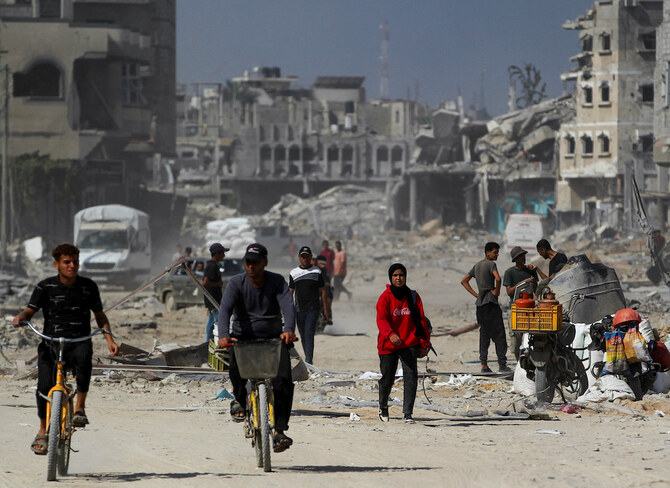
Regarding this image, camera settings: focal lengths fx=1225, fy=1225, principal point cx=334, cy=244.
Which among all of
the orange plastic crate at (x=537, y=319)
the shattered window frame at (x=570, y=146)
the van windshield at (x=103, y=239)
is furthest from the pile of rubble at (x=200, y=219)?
the orange plastic crate at (x=537, y=319)

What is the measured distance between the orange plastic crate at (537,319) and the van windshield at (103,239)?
32.7 m

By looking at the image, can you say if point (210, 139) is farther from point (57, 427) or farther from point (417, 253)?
point (57, 427)

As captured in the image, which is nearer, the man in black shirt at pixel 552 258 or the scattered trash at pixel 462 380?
the man in black shirt at pixel 552 258

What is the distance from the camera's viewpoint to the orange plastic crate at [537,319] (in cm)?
1169

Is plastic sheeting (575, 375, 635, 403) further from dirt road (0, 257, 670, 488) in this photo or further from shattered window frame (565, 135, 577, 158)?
shattered window frame (565, 135, 577, 158)

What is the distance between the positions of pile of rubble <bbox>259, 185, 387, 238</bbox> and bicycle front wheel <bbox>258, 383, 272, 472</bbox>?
75951mm

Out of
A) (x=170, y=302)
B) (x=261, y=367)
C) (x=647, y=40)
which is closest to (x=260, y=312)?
(x=261, y=367)

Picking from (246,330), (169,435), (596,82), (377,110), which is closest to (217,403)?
(169,435)

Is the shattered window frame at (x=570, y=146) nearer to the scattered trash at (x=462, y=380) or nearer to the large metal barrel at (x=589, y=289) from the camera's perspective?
the scattered trash at (x=462, y=380)

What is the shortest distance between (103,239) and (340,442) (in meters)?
34.6

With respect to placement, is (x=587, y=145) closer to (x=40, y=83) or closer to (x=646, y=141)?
(x=646, y=141)

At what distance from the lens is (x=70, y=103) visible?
6544 cm

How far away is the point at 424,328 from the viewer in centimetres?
1099

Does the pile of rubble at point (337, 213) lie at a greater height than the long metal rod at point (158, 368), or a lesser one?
greater
